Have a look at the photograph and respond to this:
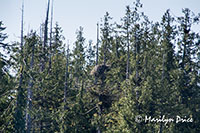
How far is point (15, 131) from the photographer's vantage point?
73.9 feet

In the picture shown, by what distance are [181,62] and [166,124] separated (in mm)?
8308

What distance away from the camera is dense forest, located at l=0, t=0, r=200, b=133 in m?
25.0

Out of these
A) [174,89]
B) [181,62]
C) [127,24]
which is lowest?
[174,89]

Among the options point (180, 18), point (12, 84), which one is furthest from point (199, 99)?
point (12, 84)

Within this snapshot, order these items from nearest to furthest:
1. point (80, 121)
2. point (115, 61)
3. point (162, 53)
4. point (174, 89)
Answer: point (80, 121), point (174, 89), point (162, 53), point (115, 61)

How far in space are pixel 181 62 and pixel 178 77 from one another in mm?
3236

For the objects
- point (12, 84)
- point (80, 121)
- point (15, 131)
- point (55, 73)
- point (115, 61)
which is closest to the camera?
point (12, 84)

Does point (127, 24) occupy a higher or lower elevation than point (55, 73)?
higher

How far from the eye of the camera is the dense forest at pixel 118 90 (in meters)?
25.0

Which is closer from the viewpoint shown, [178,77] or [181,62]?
[178,77]

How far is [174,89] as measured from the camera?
1501 inches

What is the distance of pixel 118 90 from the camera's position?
35406 mm

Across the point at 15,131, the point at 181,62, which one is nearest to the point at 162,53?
the point at 181,62

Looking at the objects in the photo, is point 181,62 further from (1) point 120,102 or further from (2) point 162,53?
(1) point 120,102
